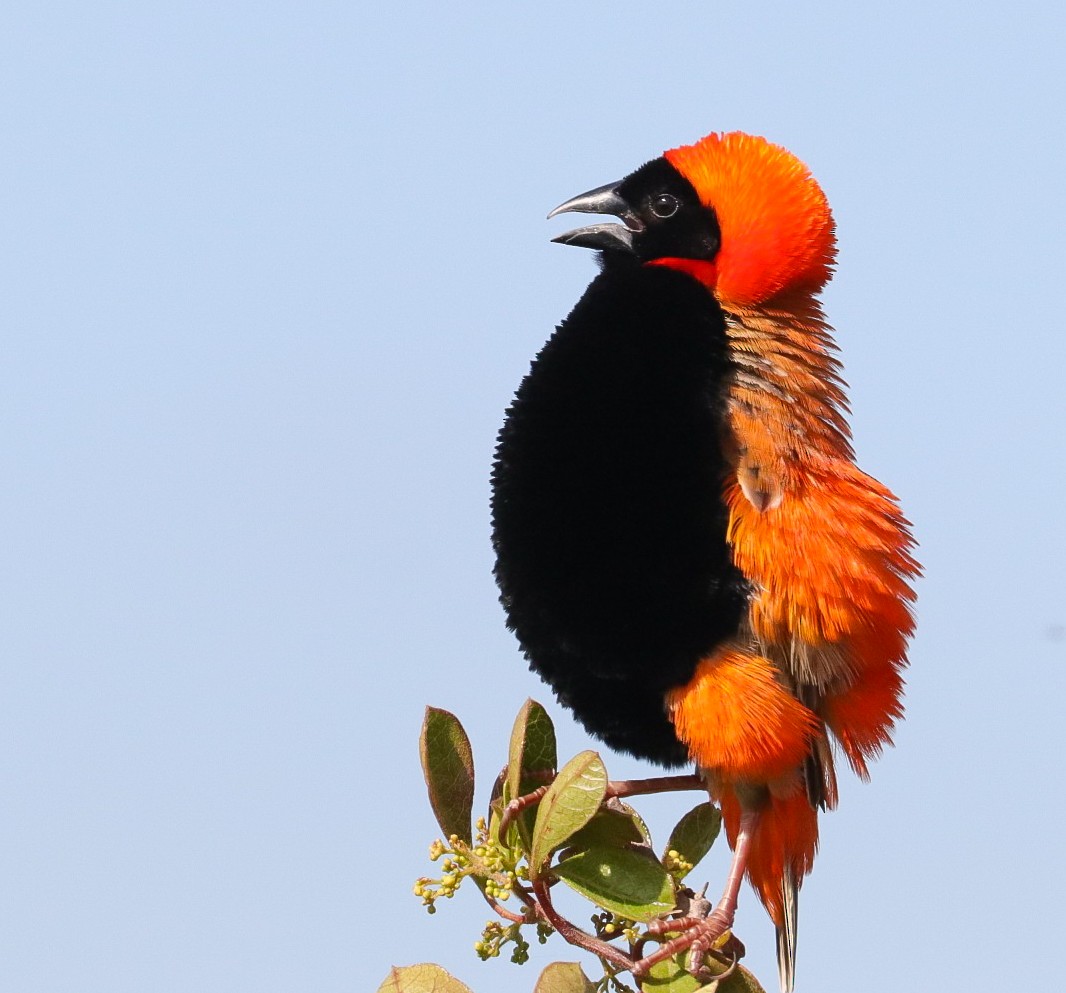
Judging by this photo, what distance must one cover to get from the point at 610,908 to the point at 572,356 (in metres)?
1.42

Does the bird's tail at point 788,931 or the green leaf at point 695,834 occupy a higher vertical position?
the green leaf at point 695,834

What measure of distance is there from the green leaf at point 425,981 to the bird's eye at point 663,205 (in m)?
2.13

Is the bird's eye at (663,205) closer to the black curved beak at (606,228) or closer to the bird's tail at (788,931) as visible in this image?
the black curved beak at (606,228)

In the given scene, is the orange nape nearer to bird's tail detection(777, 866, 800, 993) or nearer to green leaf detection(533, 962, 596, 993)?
bird's tail detection(777, 866, 800, 993)

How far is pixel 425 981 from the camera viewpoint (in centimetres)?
275

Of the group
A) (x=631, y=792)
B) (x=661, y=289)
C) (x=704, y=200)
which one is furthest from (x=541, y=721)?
(x=704, y=200)

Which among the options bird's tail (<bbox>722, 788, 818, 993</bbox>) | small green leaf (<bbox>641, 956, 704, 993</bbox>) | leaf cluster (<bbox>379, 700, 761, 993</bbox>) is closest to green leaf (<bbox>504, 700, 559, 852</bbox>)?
leaf cluster (<bbox>379, 700, 761, 993</bbox>)

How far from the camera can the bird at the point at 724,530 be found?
3377mm

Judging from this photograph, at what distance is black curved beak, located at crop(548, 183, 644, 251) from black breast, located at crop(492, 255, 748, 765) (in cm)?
26

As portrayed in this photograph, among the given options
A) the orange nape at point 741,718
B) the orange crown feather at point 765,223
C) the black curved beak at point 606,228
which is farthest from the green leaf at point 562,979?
the black curved beak at point 606,228

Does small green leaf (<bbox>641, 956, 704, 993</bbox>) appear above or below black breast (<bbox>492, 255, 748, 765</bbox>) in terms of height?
below

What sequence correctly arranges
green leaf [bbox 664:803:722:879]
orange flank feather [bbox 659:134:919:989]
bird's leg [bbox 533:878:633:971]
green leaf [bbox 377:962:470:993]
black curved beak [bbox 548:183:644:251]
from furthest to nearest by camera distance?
black curved beak [bbox 548:183:644:251] → orange flank feather [bbox 659:134:919:989] → green leaf [bbox 664:803:722:879] → bird's leg [bbox 533:878:633:971] → green leaf [bbox 377:962:470:993]

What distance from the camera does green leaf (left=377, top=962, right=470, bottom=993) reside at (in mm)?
2738

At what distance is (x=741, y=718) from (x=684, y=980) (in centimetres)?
61
